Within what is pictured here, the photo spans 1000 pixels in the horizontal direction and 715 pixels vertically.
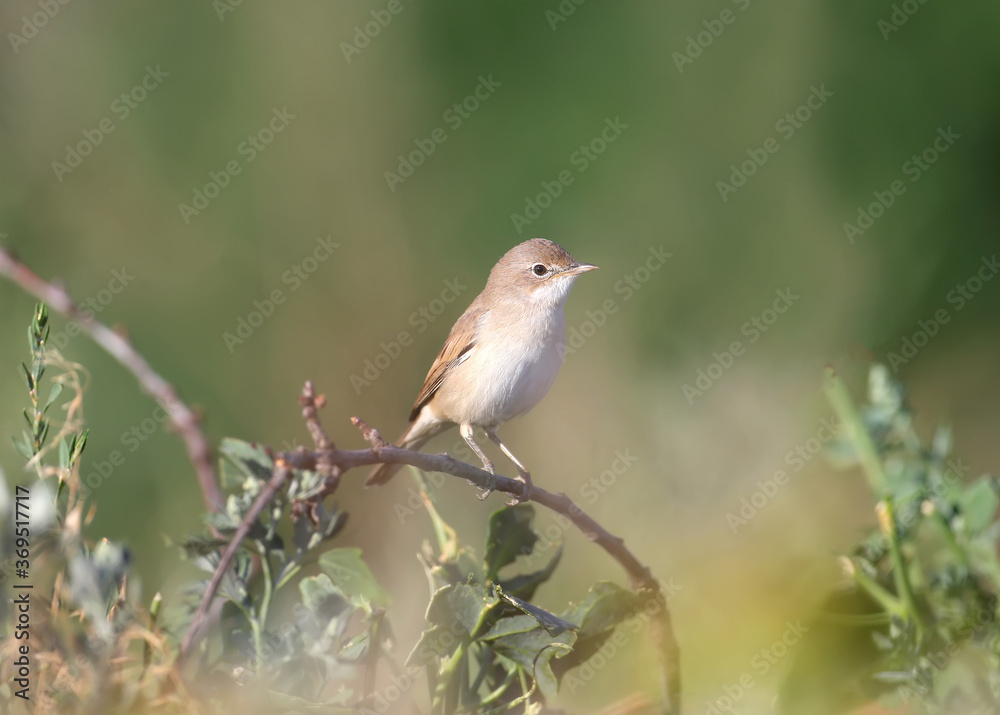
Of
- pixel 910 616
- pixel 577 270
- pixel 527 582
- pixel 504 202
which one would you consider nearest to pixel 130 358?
pixel 527 582

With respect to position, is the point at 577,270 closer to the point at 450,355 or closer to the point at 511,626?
the point at 450,355

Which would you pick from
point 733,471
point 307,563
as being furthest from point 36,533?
point 733,471

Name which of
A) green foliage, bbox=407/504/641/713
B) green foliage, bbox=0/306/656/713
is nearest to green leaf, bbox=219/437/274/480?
Result: green foliage, bbox=0/306/656/713

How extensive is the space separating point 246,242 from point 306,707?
3.67 meters

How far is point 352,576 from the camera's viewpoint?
1.24 m

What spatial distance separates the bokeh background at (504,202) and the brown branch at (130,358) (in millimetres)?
2068

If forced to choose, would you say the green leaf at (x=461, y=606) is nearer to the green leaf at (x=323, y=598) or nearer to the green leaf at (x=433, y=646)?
the green leaf at (x=433, y=646)

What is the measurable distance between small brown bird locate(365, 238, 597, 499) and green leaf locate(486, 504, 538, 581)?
1.36 metres

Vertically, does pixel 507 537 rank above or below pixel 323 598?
above

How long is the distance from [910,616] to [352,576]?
0.80 m

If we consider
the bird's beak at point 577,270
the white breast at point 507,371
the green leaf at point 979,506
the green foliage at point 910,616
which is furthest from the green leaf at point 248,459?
the bird's beak at point 577,270

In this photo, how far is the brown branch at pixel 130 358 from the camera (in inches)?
50.4

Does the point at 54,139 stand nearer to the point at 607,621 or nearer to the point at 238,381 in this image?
the point at 238,381

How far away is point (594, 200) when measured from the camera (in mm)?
4566
